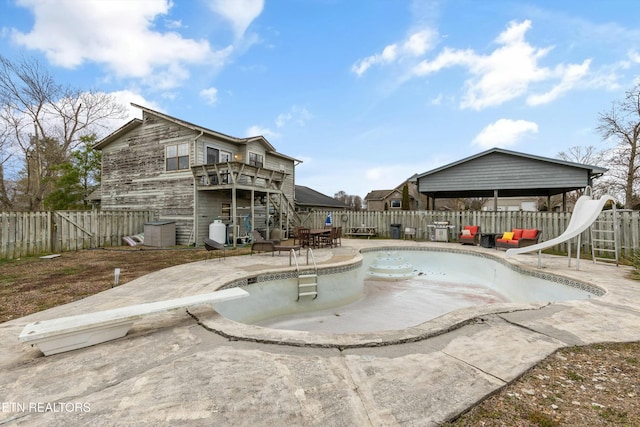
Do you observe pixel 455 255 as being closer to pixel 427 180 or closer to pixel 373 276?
pixel 373 276

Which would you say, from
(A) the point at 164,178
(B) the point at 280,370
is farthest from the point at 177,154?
(B) the point at 280,370

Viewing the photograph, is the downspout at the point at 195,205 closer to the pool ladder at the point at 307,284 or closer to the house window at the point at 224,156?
the house window at the point at 224,156

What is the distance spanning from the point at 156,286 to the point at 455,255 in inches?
375

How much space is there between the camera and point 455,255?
1016 cm

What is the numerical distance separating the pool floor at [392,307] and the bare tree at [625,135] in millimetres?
19882

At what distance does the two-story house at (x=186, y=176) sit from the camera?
1252 centimetres

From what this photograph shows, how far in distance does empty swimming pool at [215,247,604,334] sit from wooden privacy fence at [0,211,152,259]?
891 cm

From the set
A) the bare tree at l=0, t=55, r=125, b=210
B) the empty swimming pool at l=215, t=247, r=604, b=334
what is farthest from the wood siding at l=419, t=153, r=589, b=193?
the bare tree at l=0, t=55, r=125, b=210

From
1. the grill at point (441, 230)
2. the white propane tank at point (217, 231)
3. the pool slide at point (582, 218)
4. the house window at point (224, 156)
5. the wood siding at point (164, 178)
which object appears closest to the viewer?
the pool slide at point (582, 218)

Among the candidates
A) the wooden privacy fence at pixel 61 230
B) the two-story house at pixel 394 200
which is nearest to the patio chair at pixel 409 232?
the wooden privacy fence at pixel 61 230

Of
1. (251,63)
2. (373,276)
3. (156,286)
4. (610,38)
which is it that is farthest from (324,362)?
(251,63)

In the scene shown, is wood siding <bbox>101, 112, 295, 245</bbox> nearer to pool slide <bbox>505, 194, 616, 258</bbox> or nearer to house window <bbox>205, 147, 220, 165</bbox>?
house window <bbox>205, 147, 220, 165</bbox>

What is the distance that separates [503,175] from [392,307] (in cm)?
1087

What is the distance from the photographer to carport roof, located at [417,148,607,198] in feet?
40.3
